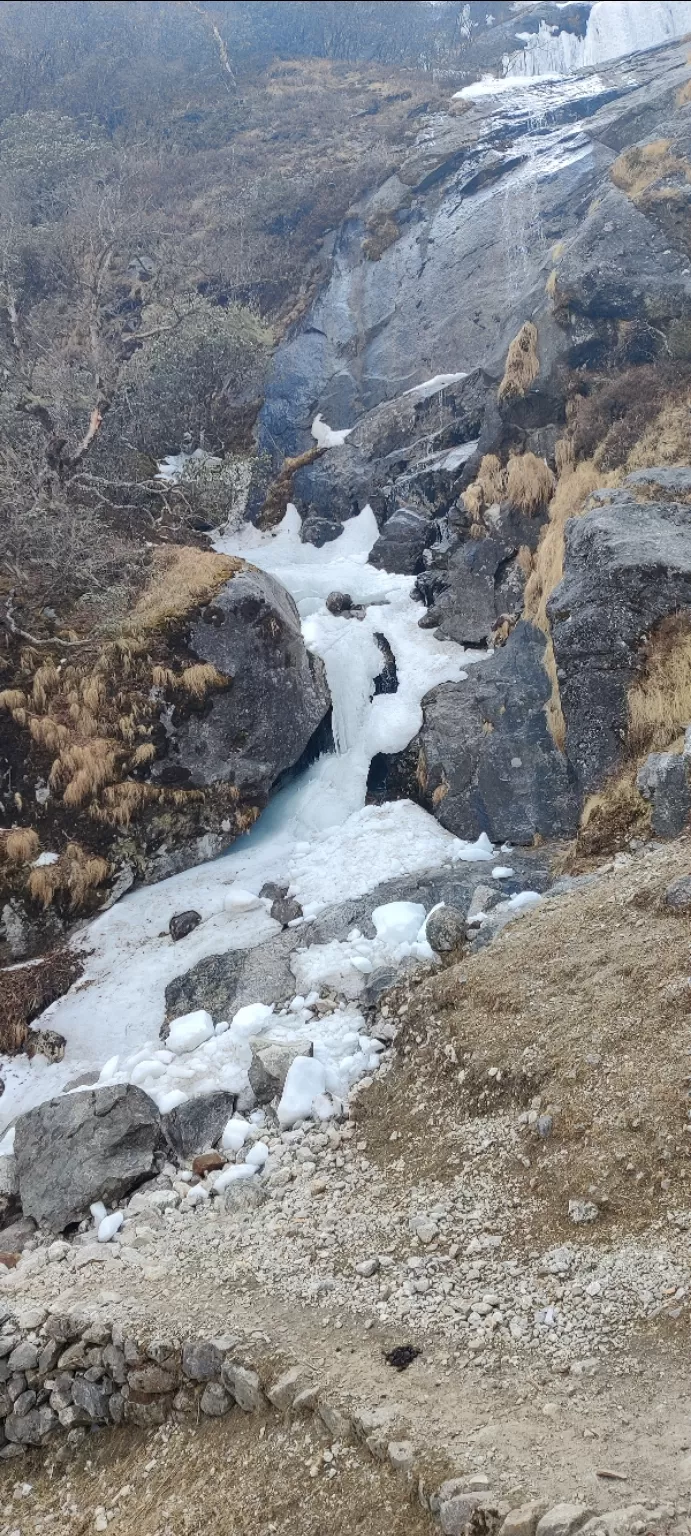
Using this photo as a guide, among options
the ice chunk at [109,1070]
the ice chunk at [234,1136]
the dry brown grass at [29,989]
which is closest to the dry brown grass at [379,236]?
the dry brown grass at [29,989]

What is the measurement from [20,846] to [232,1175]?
659 centimetres

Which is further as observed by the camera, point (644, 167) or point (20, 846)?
point (644, 167)

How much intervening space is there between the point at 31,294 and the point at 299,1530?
3412 cm

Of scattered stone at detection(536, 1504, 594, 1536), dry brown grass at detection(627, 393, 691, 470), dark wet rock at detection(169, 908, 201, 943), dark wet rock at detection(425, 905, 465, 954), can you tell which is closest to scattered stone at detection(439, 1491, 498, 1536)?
scattered stone at detection(536, 1504, 594, 1536)

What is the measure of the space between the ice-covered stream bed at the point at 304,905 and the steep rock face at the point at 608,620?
201 centimetres

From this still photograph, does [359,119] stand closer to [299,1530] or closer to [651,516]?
[651,516]

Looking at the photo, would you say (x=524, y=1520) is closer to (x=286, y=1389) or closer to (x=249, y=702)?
(x=286, y=1389)

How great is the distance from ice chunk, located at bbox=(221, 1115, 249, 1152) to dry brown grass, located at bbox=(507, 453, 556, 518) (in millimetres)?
13279

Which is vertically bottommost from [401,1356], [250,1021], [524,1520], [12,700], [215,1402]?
[250,1021]

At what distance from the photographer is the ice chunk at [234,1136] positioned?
21.6ft

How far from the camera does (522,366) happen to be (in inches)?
718

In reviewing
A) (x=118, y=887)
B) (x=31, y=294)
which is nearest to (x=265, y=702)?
(x=118, y=887)

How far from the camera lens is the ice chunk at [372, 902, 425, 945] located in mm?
8500

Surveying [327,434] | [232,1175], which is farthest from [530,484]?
[232,1175]
